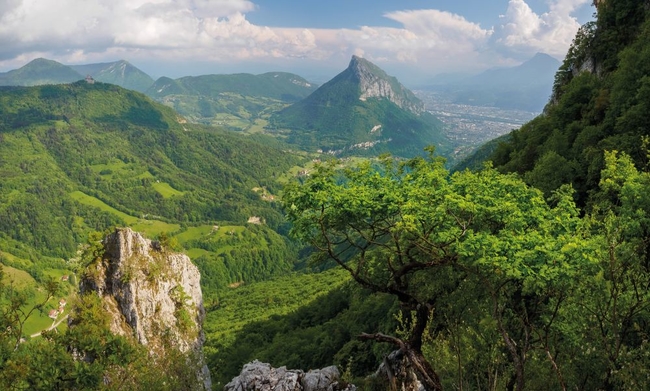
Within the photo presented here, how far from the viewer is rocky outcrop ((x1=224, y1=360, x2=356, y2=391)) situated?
2392 centimetres

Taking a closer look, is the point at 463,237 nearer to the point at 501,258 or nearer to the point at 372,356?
the point at 501,258

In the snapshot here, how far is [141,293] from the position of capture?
5338 cm

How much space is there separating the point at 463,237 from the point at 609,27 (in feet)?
250

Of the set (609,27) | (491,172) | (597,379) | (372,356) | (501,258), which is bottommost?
(372,356)

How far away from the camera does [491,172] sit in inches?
813

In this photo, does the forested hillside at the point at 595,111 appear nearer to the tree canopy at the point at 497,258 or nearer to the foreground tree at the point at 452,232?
the tree canopy at the point at 497,258

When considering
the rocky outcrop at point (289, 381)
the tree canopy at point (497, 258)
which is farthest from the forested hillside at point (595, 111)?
the rocky outcrop at point (289, 381)

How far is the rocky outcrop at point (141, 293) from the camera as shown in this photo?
50.8 m

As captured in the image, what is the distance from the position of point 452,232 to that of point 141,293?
51.9m

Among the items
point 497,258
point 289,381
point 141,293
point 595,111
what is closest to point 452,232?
point 497,258

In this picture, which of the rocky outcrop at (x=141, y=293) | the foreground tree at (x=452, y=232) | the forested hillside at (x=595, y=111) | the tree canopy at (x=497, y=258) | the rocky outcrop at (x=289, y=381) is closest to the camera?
the tree canopy at (x=497, y=258)

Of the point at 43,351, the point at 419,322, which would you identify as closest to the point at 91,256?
the point at 43,351

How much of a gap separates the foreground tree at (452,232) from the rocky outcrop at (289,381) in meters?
8.68

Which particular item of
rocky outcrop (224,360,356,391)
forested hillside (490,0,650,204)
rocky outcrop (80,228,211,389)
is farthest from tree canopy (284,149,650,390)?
rocky outcrop (80,228,211,389)
